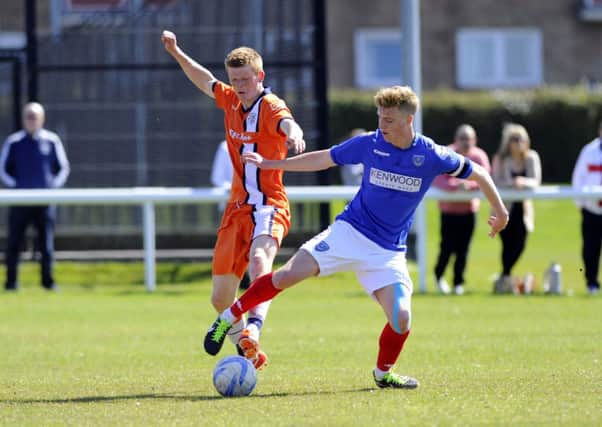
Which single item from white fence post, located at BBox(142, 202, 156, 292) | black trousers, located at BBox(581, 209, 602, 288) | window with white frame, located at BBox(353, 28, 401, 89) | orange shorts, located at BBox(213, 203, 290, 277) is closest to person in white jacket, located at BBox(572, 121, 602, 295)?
black trousers, located at BBox(581, 209, 602, 288)

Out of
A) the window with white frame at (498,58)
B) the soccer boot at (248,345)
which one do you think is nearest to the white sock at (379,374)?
the soccer boot at (248,345)

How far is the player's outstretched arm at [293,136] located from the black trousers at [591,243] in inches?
316

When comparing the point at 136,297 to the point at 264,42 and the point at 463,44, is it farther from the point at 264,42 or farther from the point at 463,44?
the point at 463,44

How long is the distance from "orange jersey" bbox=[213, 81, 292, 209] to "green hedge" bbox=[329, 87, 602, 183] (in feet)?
77.3

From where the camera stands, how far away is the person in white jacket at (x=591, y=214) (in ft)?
51.8

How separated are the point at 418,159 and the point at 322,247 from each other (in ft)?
2.62

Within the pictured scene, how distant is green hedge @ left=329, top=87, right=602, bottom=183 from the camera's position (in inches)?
1278

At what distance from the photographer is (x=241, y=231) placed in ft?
29.2

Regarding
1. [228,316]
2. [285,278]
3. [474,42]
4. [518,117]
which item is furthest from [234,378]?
[474,42]

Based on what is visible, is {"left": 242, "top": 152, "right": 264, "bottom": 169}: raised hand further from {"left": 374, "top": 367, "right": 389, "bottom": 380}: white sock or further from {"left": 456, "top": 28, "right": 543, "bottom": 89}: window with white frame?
{"left": 456, "top": 28, "right": 543, "bottom": 89}: window with white frame

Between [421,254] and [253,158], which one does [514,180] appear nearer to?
[421,254]

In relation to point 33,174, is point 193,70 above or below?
above

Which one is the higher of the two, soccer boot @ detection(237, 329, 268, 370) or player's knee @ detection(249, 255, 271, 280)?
player's knee @ detection(249, 255, 271, 280)

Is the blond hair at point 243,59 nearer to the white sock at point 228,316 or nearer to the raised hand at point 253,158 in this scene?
the raised hand at point 253,158
